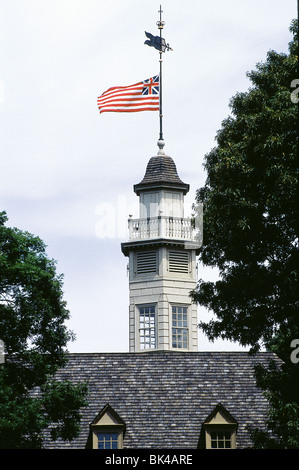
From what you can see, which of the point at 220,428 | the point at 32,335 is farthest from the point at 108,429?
the point at 32,335

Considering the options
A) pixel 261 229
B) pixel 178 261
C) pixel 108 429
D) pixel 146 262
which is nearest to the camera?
pixel 261 229

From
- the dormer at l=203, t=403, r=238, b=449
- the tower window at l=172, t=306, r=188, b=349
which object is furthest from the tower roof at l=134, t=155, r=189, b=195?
the dormer at l=203, t=403, r=238, b=449

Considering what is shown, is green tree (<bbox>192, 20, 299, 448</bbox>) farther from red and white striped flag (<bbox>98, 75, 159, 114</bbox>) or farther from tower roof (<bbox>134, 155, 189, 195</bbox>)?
tower roof (<bbox>134, 155, 189, 195</bbox>)

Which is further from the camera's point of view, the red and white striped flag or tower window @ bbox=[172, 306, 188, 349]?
tower window @ bbox=[172, 306, 188, 349]

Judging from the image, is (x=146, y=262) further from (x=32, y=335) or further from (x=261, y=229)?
(x=261, y=229)

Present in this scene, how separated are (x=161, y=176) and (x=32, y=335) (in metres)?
23.0

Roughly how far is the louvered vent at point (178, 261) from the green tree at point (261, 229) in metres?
23.0

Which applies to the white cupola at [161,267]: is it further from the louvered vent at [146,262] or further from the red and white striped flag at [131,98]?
the red and white striped flag at [131,98]

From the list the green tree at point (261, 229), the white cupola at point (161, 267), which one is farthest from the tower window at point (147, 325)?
the green tree at point (261, 229)

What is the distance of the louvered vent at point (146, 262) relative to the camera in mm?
56969

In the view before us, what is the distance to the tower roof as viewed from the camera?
2269 inches

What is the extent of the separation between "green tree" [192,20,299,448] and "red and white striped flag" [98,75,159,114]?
52.5 feet

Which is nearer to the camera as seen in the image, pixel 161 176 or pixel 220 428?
pixel 220 428

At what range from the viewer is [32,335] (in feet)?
120
